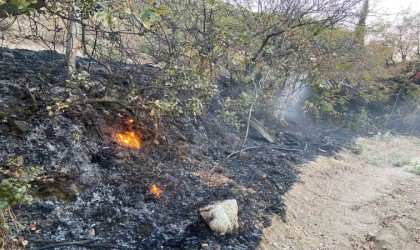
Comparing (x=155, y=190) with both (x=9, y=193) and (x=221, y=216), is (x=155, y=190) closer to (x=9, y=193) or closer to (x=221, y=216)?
(x=221, y=216)

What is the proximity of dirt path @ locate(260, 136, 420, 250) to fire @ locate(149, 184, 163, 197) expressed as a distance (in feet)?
4.47

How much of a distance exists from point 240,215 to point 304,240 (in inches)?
33.6

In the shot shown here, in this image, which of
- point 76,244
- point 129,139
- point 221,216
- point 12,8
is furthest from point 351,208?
point 12,8

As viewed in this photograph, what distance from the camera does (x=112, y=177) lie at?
3.76m

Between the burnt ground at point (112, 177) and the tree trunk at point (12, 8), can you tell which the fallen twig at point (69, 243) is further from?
the tree trunk at point (12, 8)

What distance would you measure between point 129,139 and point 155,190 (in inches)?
39.9

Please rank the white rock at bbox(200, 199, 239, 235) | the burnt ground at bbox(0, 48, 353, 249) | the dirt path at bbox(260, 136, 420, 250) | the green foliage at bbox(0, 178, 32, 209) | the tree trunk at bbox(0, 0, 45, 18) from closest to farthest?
the green foliage at bbox(0, 178, 32, 209), the tree trunk at bbox(0, 0, 45, 18), the burnt ground at bbox(0, 48, 353, 249), the white rock at bbox(200, 199, 239, 235), the dirt path at bbox(260, 136, 420, 250)

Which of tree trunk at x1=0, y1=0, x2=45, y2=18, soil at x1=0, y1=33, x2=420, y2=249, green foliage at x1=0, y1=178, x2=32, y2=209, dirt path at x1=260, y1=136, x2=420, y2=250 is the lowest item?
dirt path at x1=260, y1=136, x2=420, y2=250

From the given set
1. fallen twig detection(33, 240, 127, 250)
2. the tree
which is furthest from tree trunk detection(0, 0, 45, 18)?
the tree

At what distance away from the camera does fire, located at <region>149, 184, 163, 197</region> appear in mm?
3807

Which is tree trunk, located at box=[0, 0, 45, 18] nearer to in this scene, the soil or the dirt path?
the soil

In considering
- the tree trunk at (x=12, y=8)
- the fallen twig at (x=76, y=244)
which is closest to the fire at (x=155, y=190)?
the fallen twig at (x=76, y=244)

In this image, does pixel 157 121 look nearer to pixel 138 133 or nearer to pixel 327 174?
pixel 138 133

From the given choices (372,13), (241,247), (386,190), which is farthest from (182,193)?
(372,13)
